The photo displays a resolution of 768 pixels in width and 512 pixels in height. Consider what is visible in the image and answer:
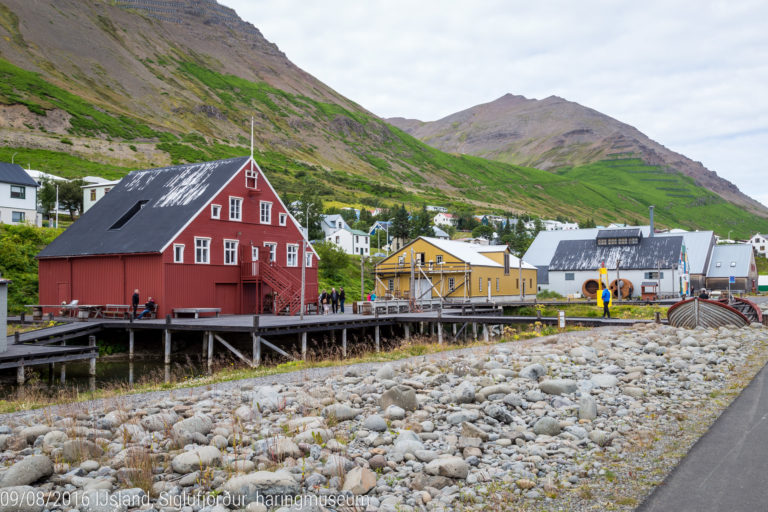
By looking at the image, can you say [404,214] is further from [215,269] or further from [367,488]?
[367,488]

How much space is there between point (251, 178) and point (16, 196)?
3487 cm

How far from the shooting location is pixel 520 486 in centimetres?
785

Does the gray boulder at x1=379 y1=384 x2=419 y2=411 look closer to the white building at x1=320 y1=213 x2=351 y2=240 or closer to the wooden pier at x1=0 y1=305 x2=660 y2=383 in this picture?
the wooden pier at x1=0 y1=305 x2=660 y2=383

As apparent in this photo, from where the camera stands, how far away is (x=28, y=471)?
8.05m

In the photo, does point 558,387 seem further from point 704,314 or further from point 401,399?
point 704,314

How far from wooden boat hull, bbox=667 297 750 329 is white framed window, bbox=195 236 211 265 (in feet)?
89.7

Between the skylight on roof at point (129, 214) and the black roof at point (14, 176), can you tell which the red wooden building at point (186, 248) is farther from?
the black roof at point (14, 176)

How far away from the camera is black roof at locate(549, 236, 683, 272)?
68875 mm

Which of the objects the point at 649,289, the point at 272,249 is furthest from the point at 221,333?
the point at 649,289

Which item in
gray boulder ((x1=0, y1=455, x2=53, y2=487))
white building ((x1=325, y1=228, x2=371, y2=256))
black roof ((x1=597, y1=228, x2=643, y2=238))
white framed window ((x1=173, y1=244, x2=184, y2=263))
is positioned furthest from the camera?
white building ((x1=325, y1=228, x2=371, y2=256))

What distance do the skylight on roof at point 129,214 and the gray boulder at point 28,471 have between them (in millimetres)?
34406

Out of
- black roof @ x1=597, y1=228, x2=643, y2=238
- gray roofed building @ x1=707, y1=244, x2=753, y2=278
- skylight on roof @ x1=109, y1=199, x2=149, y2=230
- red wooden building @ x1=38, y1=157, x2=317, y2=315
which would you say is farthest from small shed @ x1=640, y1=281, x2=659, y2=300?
skylight on roof @ x1=109, y1=199, x2=149, y2=230

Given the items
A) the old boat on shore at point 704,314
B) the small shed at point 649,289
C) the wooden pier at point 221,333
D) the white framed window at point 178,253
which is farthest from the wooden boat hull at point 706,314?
the small shed at point 649,289

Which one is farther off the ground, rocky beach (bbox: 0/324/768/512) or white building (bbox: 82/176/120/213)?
white building (bbox: 82/176/120/213)
